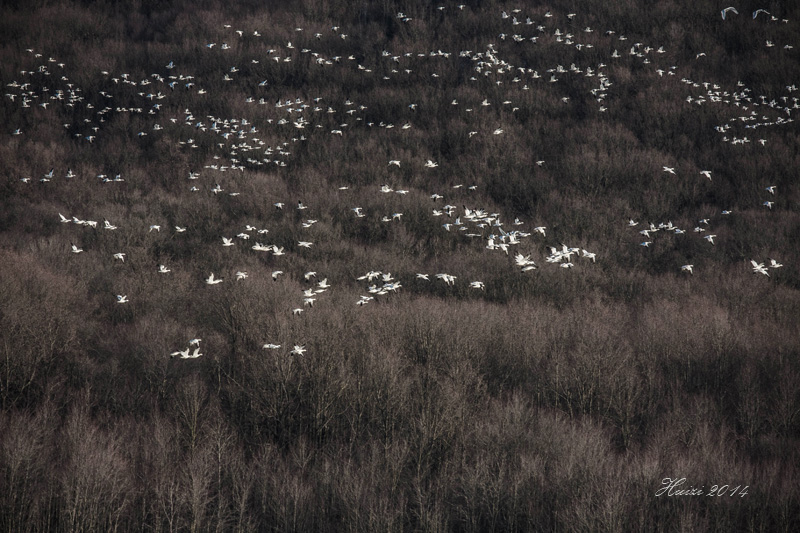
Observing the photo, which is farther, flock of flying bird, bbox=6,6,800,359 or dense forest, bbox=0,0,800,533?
flock of flying bird, bbox=6,6,800,359

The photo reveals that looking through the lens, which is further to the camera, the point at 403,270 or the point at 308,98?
the point at 308,98

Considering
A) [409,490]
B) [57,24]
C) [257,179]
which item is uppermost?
[57,24]

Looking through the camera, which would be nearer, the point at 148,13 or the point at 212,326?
Result: the point at 212,326

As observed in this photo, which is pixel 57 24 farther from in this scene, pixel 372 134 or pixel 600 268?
pixel 600 268

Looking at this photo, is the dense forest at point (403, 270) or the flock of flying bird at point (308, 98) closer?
the dense forest at point (403, 270)

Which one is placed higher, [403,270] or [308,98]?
[308,98]

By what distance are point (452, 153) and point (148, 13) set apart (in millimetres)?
50271

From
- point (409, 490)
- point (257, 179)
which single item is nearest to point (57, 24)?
point (257, 179)

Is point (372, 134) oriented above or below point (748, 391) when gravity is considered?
above

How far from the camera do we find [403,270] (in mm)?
47469

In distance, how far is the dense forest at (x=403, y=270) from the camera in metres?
25.2

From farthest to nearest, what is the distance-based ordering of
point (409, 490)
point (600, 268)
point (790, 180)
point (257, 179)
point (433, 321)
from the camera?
1. point (257, 179)
2. point (790, 180)
3. point (600, 268)
4. point (433, 321)
5. point (409, 490)

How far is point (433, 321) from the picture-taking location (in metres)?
37.0

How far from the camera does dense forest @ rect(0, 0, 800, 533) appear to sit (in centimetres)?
2520
